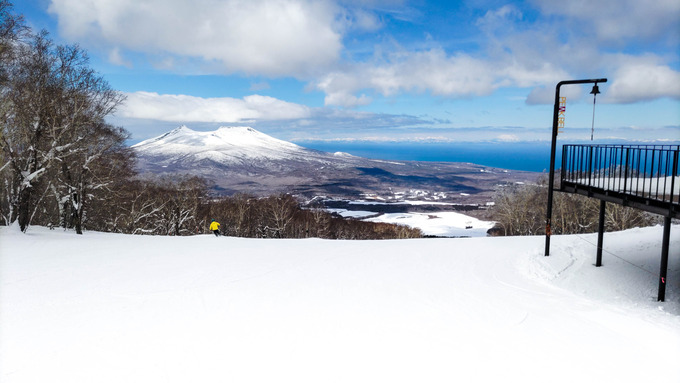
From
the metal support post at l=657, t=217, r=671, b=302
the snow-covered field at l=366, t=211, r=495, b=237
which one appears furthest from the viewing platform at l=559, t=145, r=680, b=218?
the snow-covered field at l=366, t=211, r=495, b=237

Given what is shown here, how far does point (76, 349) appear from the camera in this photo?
19.0ft

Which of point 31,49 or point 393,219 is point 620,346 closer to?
point 31,49

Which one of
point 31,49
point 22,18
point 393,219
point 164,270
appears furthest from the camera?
point 393,219

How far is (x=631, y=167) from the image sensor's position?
1052 cm

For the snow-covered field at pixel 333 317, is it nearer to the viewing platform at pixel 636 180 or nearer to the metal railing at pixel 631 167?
the viewing platform at pixel 636 180

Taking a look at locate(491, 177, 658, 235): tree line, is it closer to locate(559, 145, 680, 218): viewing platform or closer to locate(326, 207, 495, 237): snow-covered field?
locate(559, 145, 680, 218): viewing platform

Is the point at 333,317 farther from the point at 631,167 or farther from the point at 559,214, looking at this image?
the point at 559,214

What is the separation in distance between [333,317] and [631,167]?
31.2 feet

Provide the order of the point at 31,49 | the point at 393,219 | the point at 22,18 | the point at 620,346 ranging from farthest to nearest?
the point at 393,219 < the point at 31,49 < the point at 22,18 < the point at 620,346

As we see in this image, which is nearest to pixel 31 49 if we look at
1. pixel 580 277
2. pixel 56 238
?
pixel 56 238

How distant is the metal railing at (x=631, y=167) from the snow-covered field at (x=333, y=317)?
9.16ft

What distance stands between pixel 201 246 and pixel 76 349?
10048 millimetres

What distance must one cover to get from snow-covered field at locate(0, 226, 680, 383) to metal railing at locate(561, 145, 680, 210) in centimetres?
279

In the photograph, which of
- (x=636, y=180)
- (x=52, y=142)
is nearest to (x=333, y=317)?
(x=636, y=180)
